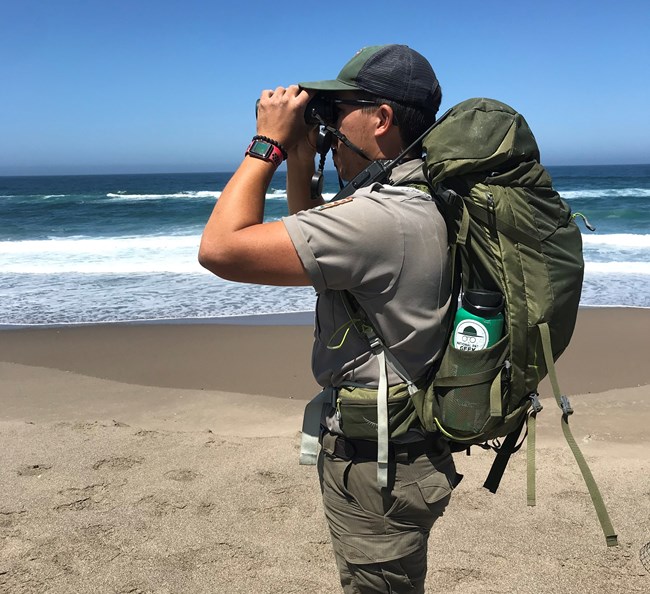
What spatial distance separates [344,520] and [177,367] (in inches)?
211

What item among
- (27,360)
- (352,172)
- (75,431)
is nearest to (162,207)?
(27,360)

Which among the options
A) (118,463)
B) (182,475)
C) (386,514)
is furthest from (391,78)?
(118,463)

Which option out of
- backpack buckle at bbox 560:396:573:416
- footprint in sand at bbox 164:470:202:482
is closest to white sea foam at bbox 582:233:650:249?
footprint in sand at bbox 164:470:202:482

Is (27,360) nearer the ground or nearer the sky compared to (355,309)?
nearer the ground

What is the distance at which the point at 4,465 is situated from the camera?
422 cm

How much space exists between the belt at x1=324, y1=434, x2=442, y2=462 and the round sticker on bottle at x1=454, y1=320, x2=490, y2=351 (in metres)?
0.31

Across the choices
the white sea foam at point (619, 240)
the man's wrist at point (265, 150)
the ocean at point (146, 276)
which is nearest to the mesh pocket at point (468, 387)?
the man's wrist at point (265, 150)

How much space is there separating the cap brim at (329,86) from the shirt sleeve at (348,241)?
0.32m

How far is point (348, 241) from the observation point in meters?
1.48

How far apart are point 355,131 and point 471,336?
23.6 inches

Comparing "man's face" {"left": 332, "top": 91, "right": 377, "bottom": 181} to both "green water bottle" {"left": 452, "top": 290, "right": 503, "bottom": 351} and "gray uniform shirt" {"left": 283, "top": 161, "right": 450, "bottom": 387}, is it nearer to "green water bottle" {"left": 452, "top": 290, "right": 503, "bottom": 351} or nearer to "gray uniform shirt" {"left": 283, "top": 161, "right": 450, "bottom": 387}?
"gray uniform shirt" {"left": 283, "top": 161, "right": 450, "bottom": 387}

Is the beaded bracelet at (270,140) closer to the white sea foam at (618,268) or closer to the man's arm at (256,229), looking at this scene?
the man's arm at (256,229)

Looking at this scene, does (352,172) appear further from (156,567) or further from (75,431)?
(75,431)

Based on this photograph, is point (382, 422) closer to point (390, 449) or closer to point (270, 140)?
point (390, 449)
